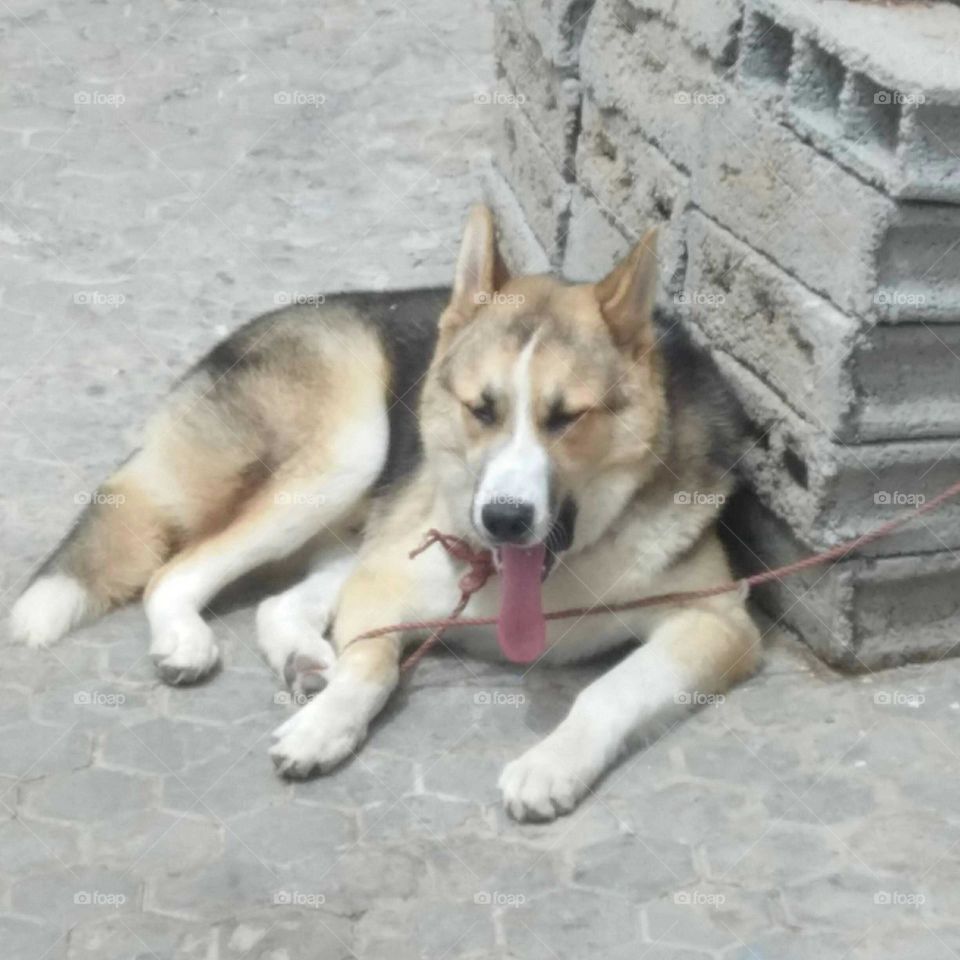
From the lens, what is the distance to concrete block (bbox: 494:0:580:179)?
5.97 metres

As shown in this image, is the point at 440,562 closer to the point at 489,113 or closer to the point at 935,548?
the point at 935,548

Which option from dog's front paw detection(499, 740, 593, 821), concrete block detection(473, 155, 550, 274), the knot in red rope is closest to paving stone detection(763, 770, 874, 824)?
dog's front paw detection(499, 740, 593, 821)

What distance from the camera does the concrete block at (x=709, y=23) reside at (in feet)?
15.4

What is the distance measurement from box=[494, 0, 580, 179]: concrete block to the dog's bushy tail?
2.04m

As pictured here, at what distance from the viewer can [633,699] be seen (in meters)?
4.38

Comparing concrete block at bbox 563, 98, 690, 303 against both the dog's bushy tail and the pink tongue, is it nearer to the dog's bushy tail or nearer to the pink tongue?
the pink tongue

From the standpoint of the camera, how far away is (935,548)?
15.3 ft

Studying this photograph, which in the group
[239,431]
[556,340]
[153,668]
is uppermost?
[556,340]

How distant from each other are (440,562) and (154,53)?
541cm

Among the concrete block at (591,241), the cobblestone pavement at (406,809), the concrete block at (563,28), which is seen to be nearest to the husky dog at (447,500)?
the cobblestone pavement at (406,809)

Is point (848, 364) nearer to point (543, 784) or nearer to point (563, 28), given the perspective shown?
point (543, 784)

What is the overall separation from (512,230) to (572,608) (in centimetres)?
239

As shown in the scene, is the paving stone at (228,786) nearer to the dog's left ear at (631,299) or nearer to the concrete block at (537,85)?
the dog's left ear at (631,299)

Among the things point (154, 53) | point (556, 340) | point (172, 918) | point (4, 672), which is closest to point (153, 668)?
point (4, 672)
